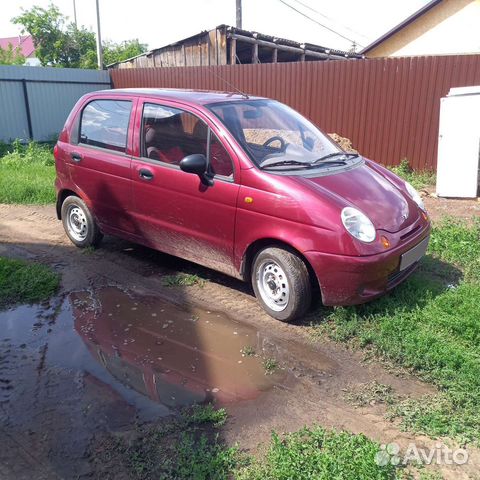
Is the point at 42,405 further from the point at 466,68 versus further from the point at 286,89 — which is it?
the point at 286,89

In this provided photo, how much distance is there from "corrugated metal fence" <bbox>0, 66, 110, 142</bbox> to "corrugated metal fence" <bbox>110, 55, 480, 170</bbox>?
18.5ft

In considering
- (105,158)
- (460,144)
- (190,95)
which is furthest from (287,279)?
(460,144)

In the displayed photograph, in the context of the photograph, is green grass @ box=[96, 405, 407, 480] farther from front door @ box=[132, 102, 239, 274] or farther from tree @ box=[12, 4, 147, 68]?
tree @ box=[12, 4, 147, 68]

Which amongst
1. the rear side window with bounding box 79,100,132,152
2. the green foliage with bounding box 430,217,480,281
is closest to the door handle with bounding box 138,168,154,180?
the rear side window with bounding box 79,100,132,152

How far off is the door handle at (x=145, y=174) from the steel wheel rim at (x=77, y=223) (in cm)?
126

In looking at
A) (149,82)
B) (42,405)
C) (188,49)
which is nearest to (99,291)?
(42,405)

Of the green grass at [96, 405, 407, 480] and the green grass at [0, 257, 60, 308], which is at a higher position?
the green grass at [0, 257, 60, 308]

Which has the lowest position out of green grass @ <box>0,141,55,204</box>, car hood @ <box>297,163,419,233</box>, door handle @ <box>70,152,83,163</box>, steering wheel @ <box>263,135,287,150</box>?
green grass @ <box>0,141,55,204</box>

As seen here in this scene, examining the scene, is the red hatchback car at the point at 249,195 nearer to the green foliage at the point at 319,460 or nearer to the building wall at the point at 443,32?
the green foliage at the point at 319,460

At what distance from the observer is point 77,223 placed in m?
6.06

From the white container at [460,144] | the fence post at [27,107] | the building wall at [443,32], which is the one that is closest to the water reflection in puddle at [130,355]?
the white container at [460,144]

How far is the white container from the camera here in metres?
7.36

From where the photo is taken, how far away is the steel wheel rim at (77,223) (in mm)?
5918

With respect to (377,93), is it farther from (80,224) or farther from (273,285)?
(273,285)
